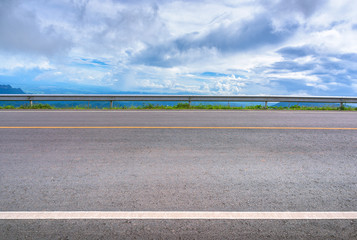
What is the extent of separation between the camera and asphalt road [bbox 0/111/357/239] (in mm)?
2336

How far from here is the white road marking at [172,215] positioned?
250 centimetres

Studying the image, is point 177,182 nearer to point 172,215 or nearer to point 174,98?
point 172,215

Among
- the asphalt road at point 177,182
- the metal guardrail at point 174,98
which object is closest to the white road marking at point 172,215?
the asphalt road at point 177,182

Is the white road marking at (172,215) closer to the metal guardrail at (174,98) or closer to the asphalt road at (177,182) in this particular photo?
the asphalt road at (177,182)

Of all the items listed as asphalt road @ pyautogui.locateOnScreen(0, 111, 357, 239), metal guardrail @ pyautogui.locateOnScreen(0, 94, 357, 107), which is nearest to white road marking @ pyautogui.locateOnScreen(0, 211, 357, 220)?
asphalt road @ pyautogui.locateOnScreen(0, 111, 357, 239)

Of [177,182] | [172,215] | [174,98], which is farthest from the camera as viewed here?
[174,98]

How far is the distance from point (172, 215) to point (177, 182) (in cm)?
81

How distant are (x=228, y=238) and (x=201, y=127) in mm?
5501

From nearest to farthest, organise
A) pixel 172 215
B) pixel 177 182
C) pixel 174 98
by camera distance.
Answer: pixel 172 215
pixel 177 182
pixel 174 98

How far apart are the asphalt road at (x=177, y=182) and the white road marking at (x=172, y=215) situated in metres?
0.07

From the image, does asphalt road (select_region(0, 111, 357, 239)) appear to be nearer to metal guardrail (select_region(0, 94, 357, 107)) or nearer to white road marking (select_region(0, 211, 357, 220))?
white road marking (select_region(0, 211, 357, 220))

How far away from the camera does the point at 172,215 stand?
255 cm

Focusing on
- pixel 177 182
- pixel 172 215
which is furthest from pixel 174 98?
pixel 172 215

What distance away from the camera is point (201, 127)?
762 centimetres
